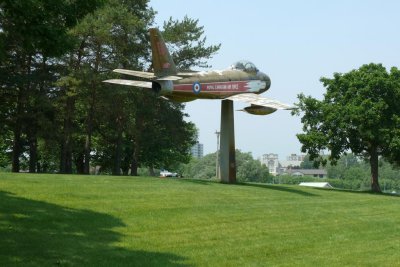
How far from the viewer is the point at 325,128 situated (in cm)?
Answer: 4138

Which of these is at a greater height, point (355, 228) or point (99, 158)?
point (99, 158)

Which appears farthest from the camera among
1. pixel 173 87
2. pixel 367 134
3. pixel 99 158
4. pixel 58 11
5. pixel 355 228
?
pixel 99 158

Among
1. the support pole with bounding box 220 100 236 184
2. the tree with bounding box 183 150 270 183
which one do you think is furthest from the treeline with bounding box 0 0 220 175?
the tree with bounding box 183 150 270 183

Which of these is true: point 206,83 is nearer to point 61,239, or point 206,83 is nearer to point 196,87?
point 196,87

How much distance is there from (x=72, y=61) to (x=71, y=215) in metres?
29.3

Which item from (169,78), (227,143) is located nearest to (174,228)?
(169,78)

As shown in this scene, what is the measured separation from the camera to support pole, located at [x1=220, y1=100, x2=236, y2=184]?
30.6 meters

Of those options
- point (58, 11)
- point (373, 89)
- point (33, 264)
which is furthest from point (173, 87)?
point (373, 89)

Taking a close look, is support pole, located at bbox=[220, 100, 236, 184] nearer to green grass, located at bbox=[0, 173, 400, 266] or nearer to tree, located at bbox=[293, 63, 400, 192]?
green grass, located at bbox=[0, 173, 400, 266]

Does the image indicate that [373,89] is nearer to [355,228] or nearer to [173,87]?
[173,87]

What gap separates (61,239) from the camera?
1305 cm

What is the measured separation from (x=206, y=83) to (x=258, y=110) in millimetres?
3159

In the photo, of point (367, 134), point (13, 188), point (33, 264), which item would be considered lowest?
point (33, 264)

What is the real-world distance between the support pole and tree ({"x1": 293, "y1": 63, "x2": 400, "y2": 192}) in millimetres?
9190
